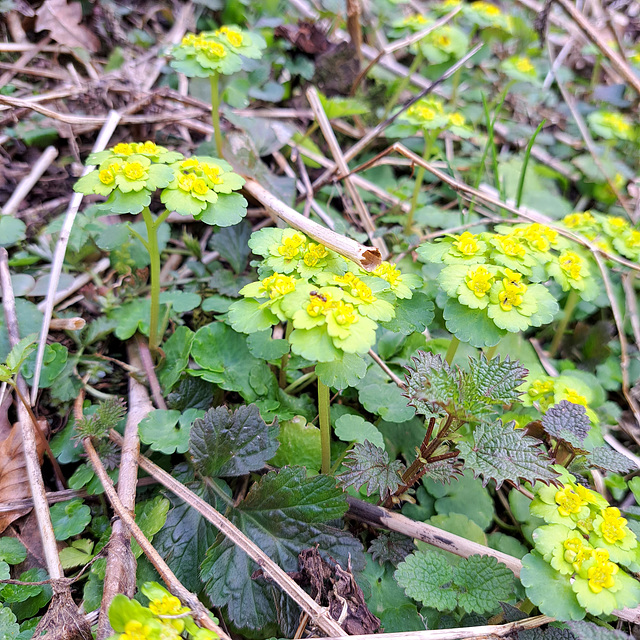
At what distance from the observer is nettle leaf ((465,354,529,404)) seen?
1.58 meters

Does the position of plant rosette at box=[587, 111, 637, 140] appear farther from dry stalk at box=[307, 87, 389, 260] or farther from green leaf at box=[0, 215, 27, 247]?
green leaf at box=[0, 215, 27, 247]

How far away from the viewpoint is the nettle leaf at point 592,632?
148 centimetres

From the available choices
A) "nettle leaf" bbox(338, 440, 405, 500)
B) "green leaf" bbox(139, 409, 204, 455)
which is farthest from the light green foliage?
"green leaf" bbox(139, 409, 204, 455)

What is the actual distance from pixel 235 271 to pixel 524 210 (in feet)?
5.95

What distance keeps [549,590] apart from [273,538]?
0.89 m

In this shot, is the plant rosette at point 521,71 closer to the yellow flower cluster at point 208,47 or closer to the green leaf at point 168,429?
the yellow flower cluster at point 208,47

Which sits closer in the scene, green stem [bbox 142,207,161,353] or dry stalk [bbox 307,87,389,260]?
green stem [bbox 142,207,161,353]

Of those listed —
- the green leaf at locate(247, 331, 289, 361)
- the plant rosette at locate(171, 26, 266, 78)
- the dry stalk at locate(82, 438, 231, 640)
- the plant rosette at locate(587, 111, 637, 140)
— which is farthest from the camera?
the plant rosette at locate(587, 111, 637, 140)

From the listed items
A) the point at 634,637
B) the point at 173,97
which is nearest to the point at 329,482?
the point at 634,637

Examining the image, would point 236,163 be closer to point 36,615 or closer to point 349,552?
point 349,552

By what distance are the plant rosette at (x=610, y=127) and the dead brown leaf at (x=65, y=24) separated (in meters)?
3.56

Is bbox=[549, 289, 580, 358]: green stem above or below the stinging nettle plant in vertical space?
below

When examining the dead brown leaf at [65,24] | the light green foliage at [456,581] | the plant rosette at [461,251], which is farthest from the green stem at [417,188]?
the dead brown leaf at [65,24]

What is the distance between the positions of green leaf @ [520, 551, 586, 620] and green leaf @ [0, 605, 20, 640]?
1.53 meters
